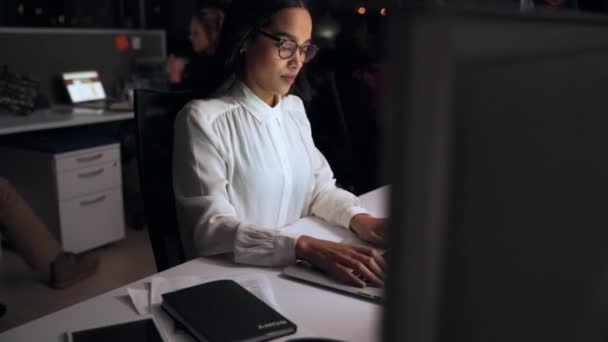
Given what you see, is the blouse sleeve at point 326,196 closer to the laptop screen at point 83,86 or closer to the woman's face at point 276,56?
the woman's face at point 276,56

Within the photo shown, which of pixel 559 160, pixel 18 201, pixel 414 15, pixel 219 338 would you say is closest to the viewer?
pixel 414 15

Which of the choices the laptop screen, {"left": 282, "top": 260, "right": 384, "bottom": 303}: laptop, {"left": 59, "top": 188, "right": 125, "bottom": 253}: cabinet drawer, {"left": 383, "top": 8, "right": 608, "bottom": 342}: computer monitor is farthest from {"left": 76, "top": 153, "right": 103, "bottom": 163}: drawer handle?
{"left": 383, "top": 8, "right": 608, "bottom": 342}: computer monitor

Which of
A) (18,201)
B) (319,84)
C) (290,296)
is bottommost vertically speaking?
(18,201)

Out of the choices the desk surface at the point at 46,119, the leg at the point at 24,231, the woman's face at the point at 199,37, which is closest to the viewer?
the leg at the point at 24,231

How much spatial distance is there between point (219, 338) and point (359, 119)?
1181mm

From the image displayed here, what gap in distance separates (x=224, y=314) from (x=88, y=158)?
221 cm

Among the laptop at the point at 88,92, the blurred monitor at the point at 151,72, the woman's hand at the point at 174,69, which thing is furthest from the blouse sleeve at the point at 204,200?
the woman's hand at the point at 174,69

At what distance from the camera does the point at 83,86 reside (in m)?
3.32

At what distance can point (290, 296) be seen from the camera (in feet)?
2.81

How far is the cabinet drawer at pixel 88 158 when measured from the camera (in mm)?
2621

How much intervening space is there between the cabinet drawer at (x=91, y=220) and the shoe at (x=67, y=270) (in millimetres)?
238

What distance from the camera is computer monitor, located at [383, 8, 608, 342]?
0.23 m

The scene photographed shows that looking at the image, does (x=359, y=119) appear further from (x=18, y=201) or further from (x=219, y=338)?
(x=18, y=201)

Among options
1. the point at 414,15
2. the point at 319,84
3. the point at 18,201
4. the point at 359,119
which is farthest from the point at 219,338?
the point at 18,201
